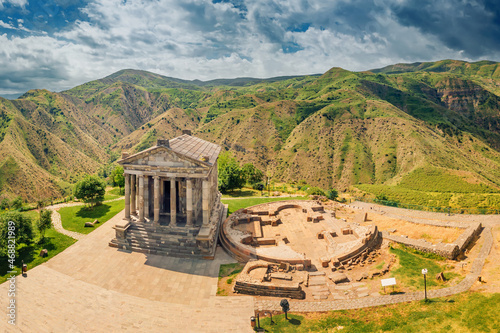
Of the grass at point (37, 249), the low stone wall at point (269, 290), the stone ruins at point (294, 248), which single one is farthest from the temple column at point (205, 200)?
the grass at point (37, 249)

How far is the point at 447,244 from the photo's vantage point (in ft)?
103

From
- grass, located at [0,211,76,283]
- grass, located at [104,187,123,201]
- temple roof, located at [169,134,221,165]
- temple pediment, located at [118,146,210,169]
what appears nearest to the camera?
grass, located at [0,211,76,283]

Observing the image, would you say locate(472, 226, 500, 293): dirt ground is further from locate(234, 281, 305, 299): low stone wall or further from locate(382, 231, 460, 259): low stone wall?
locate(234, 281, 305, 299): low stone wall

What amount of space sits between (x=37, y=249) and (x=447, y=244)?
Result: 4852 centimetres

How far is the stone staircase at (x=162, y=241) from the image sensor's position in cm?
3222

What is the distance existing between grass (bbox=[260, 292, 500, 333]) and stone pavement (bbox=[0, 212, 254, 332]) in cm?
470

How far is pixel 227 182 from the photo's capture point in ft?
203

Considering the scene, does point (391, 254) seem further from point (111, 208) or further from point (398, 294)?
point (111, 208)

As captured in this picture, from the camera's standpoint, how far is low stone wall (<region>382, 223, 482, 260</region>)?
2991 cm

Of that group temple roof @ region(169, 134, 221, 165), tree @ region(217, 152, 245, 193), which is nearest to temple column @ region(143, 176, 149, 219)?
temple roof @ region(169, 134, 221, 165)

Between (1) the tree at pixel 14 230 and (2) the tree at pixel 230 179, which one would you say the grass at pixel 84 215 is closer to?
(1) the tree at pixel 14 230

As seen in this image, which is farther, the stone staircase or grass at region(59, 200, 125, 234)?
grass at region(59, 200, 125, 234)

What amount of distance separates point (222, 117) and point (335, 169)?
94743mm

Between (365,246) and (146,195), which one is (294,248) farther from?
(146,195)
